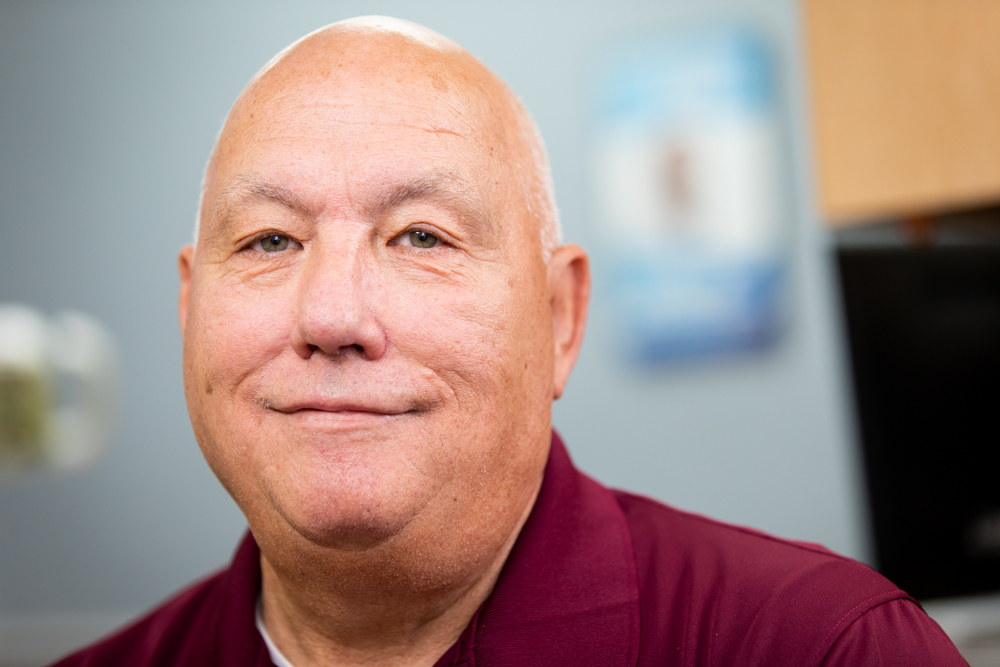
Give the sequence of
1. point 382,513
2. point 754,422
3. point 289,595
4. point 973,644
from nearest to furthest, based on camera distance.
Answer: point 382,513, point 289,595, point 973,644, point 754,422

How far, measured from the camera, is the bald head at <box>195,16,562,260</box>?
Answer: 0.77 m

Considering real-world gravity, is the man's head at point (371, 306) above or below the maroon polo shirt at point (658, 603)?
above

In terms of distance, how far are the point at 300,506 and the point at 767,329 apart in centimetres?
166

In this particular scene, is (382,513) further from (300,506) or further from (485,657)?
(485,657)

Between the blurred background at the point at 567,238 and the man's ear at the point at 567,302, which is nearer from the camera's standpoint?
the man's ear at the point at 567,302

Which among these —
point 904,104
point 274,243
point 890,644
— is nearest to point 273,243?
point 274,243

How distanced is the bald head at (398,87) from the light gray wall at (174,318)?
132 centimetres

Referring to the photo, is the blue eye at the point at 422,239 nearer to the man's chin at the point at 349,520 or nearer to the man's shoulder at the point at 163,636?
the man's chin at the point at 349,520

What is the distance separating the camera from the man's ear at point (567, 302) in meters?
A: 0.88

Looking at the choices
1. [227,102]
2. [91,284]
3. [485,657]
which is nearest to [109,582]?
[91,284]

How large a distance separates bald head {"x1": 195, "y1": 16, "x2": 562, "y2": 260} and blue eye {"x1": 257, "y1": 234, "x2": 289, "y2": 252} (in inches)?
2.3

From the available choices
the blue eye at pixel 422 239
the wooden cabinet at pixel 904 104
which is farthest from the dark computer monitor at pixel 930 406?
the blue eye at pixel 422 239

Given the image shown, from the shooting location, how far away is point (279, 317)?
2.39 ft

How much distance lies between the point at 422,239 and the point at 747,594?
16.5 inches
